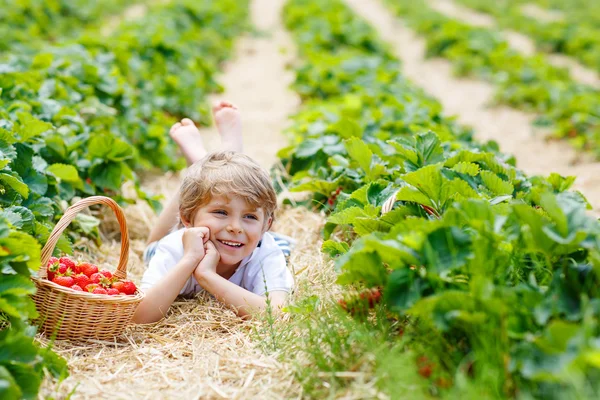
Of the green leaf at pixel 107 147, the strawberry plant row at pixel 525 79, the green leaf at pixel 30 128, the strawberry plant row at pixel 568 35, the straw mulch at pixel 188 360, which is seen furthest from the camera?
the strawberry plant row at pixel 568 35

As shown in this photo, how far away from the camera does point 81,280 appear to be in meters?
2.54

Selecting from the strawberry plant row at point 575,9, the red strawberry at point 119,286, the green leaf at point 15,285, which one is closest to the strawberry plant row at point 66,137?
the green leaf at point 15,285

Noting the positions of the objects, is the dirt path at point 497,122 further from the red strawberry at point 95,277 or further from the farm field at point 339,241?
the red strawberry at point 95,277

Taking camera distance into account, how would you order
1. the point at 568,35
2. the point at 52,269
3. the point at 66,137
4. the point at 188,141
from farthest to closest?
the point at 568,35
the point at 188,141
the point at 66,137
the point at 52,269

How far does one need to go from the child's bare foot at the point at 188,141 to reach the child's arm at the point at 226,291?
124 centimetres

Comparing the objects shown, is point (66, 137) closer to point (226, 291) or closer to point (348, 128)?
point (226, 291)

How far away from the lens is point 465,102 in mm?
9156

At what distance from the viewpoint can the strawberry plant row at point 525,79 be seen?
6918mm

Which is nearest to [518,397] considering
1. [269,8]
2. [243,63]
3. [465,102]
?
[465,102]

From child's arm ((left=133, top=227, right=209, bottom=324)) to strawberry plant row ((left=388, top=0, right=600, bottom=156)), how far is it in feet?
15.6

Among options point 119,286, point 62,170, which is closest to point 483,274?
point 119,286

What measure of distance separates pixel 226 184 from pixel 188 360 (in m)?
0.85

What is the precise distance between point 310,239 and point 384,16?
56.2ft

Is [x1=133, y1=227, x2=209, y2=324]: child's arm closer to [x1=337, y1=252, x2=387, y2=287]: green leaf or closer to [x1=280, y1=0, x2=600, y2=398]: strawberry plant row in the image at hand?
[x1=280, y1=0, x2=600, y2=398]: strawberry plant row
